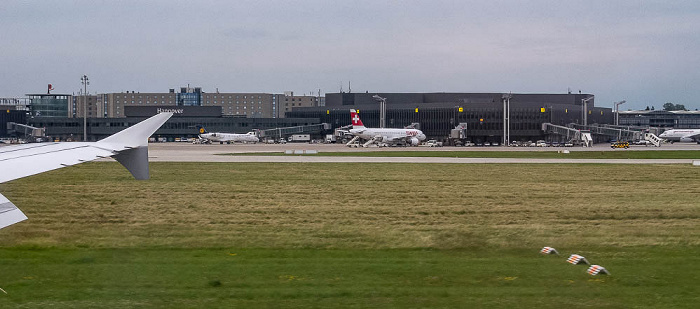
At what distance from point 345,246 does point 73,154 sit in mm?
6802

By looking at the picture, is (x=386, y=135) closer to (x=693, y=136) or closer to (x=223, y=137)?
(x=223, y=137)

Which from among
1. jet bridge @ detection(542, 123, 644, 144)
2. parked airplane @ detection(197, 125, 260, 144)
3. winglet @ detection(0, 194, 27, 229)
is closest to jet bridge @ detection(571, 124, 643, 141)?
jet bridge @ detection(542, 123, 644, 144)

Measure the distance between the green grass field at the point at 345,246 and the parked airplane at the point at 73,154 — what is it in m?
2.16

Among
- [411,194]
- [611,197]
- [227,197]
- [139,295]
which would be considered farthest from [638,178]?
[139,295]

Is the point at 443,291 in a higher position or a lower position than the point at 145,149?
lower

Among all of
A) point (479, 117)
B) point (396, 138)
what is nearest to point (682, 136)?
point (479, 117)

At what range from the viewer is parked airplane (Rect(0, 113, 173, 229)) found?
1091 centimetres

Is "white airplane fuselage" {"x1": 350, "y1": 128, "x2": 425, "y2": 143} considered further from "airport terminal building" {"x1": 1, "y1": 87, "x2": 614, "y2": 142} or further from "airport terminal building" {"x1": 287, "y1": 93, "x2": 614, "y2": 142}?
"airport terminal building" {"x1": 287, "y1": 93, "x2": 614, "y2": 142}

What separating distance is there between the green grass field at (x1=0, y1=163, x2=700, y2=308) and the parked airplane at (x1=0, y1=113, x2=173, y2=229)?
2159mm

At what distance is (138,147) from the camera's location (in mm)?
14344

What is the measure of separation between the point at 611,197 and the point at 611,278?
17013 millimetres

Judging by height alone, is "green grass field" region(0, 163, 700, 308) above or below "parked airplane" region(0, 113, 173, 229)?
below

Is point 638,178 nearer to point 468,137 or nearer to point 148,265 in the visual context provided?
point 148,265

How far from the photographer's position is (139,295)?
12391 millimetres
